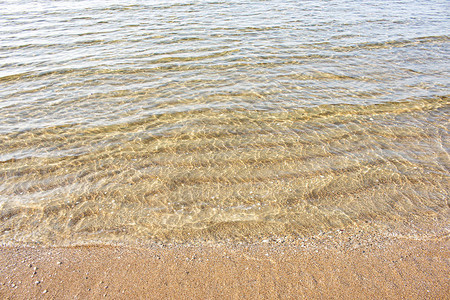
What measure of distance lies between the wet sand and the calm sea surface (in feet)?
0.69

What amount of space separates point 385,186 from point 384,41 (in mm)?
8086

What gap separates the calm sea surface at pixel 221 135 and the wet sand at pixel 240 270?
0.21 metres

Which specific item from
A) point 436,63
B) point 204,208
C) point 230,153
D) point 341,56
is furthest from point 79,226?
point 436,63

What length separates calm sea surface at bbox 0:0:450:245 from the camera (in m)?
3.75

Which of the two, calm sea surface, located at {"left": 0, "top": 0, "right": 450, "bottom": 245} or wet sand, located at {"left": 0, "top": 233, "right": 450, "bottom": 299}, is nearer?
wet sand, located at {"left": 0, "top": 233, "right": 450, "bottom": 299}

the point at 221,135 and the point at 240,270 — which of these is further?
the point at 221,135

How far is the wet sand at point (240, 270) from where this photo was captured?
113 inches

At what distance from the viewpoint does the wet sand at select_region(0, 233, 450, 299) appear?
113 inches

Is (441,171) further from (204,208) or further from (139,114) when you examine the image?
(139,114)

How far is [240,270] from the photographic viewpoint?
121 inches

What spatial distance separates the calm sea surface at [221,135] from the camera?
3.75 meters

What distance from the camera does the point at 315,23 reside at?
12586 mm

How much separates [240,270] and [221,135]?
111 inches

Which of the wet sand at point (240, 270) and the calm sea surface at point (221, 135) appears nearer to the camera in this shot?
the wet sand at point (240, 270)
